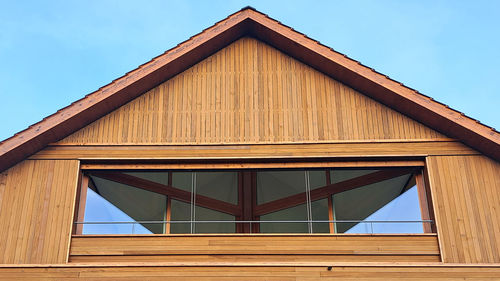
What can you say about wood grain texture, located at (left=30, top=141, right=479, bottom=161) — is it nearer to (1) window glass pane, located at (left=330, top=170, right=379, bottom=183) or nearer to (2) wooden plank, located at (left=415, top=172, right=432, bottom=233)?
(2) wooden plank, located at (left=415, top=172, right=432, bottom=233)

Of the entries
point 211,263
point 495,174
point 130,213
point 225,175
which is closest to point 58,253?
point 130,213

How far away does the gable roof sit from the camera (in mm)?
13445

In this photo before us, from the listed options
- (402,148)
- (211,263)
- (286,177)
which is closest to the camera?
(211,263)

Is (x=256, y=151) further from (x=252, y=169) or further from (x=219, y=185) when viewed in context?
(x=219, y=185)

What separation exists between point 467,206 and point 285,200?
491 centimetres

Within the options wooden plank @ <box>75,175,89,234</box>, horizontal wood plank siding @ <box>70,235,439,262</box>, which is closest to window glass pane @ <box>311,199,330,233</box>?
Answer: horizontal wood plank siding @ <box>70,235,439,262</box>

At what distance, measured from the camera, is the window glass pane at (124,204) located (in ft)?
45.2

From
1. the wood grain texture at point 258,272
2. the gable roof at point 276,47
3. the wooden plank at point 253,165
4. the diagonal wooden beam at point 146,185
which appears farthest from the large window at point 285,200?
the gable roof at point 276,47

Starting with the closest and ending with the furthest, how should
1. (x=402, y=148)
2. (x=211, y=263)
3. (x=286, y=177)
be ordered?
1. (x=211, y=263)
2. (x=402, y=148)
3. (x=286, y=177)

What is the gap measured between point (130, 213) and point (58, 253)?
5.79ft

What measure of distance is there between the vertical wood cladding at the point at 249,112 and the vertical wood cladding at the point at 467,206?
957 mm

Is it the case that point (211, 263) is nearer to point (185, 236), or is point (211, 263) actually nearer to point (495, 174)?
point (185, 236)

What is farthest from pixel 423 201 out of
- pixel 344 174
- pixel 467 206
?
pixel 344 174

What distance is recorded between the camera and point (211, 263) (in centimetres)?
1275
